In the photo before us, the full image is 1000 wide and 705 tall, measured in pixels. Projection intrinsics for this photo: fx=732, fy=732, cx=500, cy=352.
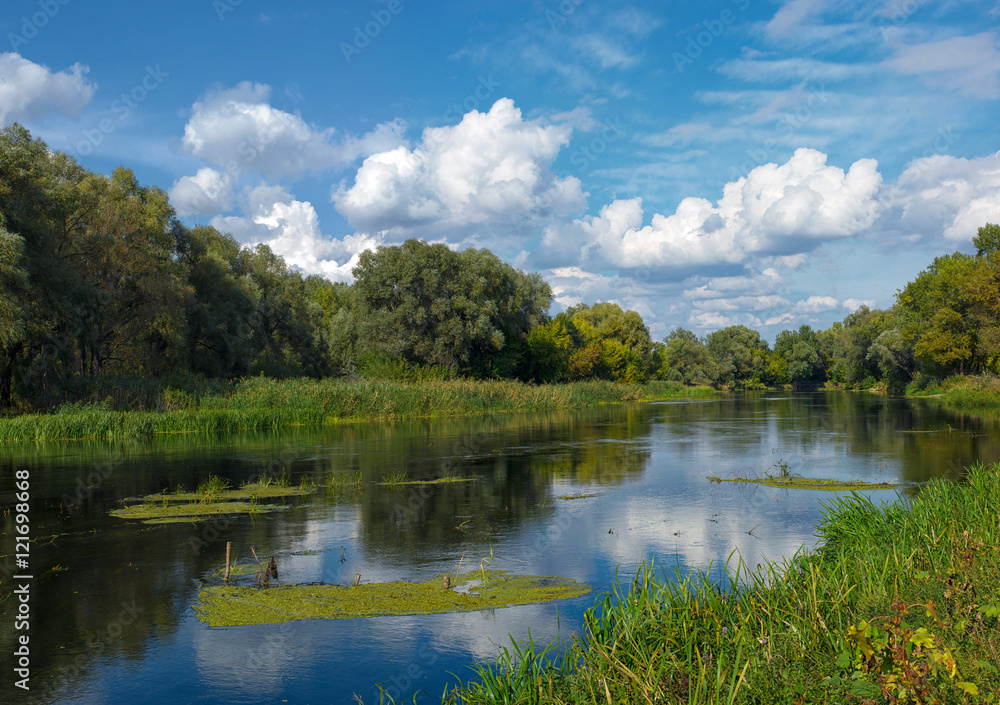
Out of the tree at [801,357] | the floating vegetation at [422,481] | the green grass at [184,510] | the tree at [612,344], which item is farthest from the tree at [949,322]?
the tree at [801,357]

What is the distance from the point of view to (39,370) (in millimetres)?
35469

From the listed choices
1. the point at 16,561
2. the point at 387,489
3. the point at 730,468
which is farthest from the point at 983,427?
the point at 16,561

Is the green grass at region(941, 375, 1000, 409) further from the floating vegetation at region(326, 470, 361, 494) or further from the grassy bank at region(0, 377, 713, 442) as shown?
the floating vegetation at region(326, 470, 361, 494)

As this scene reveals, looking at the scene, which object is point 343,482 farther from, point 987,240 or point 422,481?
point 987,240

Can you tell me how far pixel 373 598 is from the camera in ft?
31.9

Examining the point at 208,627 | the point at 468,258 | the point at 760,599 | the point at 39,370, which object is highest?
the point at 468,258

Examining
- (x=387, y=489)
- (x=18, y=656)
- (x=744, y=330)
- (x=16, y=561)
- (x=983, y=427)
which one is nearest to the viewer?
(x=18, y=656)

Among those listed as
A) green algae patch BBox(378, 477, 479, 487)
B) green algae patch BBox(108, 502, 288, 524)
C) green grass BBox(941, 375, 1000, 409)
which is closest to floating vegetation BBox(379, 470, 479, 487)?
green algae patch BBox(378, 477, 479, 487)

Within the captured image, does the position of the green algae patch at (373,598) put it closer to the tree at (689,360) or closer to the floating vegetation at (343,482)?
the floating vegetation at (343,482)

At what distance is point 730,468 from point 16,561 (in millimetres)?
17644

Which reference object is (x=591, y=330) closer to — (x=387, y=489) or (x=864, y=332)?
A: (x=864, y=332)

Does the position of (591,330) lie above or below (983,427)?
above

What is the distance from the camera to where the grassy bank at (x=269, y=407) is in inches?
1236

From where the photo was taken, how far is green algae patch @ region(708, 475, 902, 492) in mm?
17125
